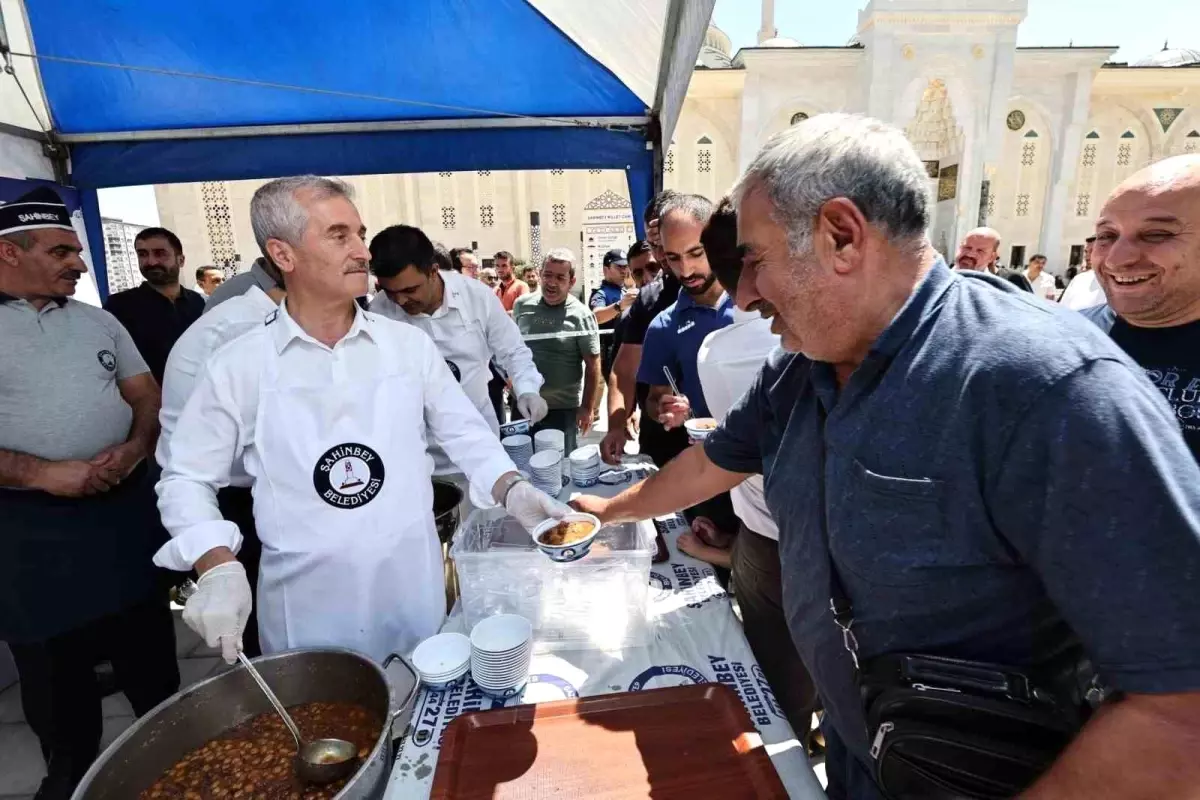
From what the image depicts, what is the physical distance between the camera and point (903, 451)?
2.72 feet

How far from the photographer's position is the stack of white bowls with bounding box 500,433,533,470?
2.60 metres

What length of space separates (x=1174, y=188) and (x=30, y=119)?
17.2 ft

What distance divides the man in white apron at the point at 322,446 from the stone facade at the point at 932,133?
81.2 feet

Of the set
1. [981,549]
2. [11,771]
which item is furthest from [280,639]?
[981,549]

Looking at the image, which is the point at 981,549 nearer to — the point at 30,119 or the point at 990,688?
the point at 990,688

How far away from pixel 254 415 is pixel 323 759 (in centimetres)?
94

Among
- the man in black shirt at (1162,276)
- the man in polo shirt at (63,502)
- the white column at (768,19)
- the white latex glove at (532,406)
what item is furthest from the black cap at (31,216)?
the white column at (768,19)

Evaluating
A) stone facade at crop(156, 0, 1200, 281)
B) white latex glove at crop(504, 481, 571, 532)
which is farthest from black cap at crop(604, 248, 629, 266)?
stone facade at crop(156, 0, 1200, 281)

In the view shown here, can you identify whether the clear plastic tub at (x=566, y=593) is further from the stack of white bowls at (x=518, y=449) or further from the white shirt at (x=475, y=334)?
the white shirt at (x=475, y=334)

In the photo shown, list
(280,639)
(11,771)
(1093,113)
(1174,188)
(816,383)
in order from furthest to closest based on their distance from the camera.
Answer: (1093,113), (11,771), (280,639), (1174,188), (816,383)

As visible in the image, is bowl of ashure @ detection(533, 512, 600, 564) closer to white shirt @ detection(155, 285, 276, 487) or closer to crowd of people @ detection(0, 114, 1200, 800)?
crowd of people @ detection(0, 114, 1200, 800)

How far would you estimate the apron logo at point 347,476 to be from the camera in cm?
163

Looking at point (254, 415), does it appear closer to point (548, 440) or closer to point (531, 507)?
point (531, 507)

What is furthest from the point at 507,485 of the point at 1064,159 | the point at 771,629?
the point at 1064,159
